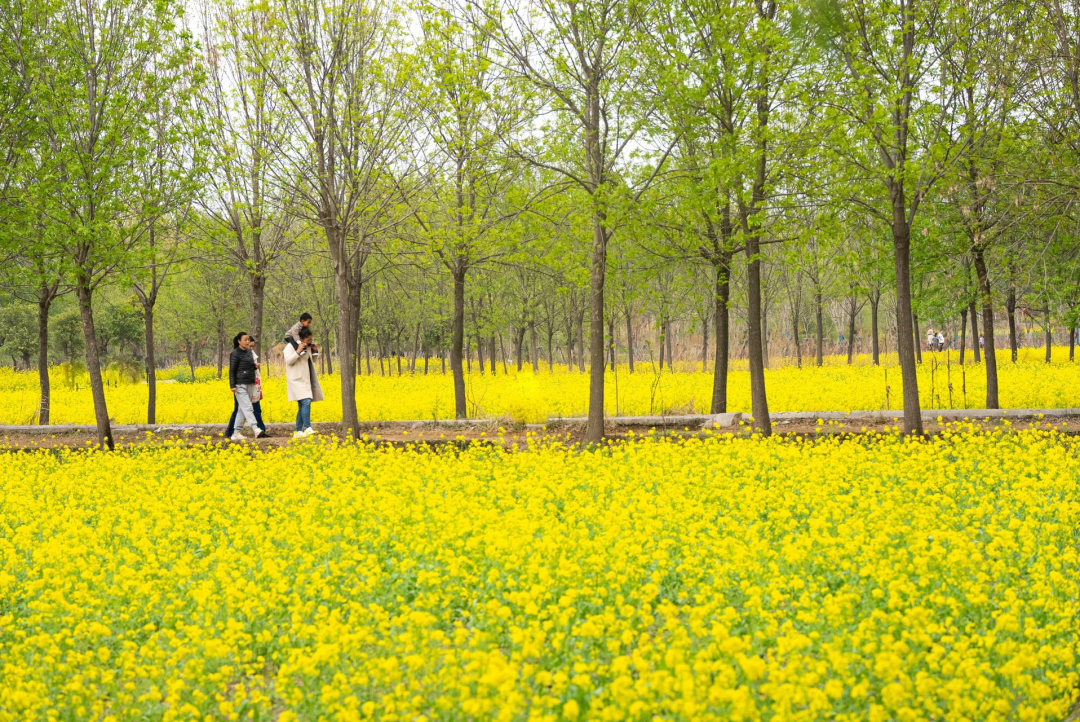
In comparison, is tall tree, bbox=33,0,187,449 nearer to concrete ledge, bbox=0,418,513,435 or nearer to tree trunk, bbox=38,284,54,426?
concrete ledge, bbox=0,418,513,435

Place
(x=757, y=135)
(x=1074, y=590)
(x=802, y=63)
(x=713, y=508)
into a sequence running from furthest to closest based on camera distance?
1. (x=802, y=63)
2. (x=757, y=135)
3. (x=713, y=508)
4. (x=1074, y=590)

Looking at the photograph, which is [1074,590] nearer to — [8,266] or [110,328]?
[8,266]

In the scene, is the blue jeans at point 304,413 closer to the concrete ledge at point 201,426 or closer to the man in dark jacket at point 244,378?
the man in dark jacket at point 244,378

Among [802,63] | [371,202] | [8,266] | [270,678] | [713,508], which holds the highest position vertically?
[802,63]

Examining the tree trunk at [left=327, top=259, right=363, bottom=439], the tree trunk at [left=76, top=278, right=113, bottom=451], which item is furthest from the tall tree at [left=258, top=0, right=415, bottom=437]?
the tree trunk at [left=76, top=278, right=113, bottom=451]

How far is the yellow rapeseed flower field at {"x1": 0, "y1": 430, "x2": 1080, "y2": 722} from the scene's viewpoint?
13.5 feet

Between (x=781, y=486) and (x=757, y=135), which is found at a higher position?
(x=757, y=135)

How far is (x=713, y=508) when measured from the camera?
778 centimetres

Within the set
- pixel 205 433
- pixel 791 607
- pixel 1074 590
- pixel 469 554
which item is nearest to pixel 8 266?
pixel 205 433

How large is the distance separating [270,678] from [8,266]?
1351cm

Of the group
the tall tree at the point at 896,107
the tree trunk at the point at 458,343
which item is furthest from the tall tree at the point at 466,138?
the tall tree at the point at 896,107

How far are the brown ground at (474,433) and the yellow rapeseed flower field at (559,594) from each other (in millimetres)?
3067

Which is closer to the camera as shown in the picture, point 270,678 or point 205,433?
point 270,678

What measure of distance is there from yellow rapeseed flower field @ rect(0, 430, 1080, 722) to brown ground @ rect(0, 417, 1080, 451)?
121 inches
